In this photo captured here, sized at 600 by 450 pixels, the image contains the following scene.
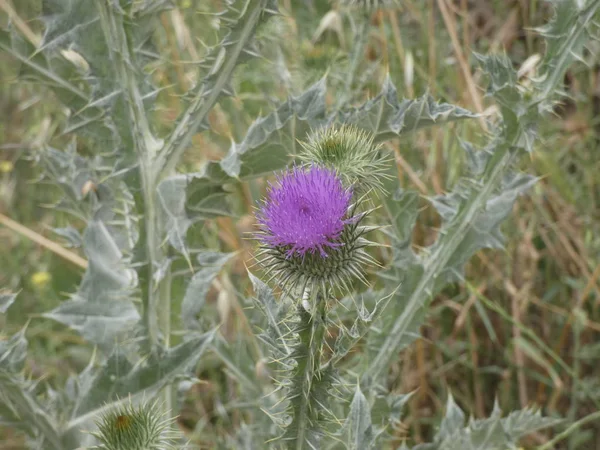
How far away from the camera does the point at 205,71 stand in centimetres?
251

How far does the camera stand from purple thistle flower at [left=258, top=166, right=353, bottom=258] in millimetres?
1657

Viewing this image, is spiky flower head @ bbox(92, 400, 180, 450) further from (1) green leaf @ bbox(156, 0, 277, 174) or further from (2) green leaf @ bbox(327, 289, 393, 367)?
(1) green leaf @ bbox(156, 0, 277, 174)

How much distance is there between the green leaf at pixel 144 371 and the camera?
2314 mm

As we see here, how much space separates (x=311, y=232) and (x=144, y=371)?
37.4 inches

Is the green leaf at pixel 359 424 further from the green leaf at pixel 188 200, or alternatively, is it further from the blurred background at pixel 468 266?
the blurred background at pixel 468 266

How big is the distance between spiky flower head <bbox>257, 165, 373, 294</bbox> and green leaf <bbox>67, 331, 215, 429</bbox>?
0.67 meters

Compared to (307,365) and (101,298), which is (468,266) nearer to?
(101,298)

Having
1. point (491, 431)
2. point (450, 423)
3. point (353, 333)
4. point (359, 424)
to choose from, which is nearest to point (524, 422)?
point (491, 431)

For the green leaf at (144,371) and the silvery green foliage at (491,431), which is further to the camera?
the silvery green foliage at (491,431)

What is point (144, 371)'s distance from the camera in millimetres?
2332

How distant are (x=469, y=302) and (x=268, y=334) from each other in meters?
1.93

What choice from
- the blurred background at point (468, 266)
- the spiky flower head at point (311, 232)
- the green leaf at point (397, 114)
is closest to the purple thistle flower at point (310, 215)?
the spiky flower head at point (311, 232)

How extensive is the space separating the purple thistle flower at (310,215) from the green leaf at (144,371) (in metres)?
0.74

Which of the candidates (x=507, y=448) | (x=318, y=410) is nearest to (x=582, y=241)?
(x=507, y=448)
